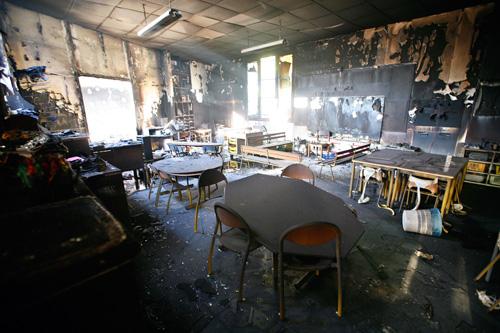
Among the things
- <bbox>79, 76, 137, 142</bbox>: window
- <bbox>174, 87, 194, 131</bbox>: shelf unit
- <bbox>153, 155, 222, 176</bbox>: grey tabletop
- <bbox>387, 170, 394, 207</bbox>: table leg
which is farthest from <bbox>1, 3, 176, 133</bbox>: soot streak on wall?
<bbox>387, 170, 394, 207</bbox>: table leg

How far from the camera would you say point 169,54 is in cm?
884

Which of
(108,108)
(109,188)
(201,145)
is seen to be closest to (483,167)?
(201,145)

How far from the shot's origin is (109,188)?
3.06 m

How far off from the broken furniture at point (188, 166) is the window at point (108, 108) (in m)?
3.77

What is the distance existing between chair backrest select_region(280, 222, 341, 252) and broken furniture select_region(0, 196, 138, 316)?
1.09 m

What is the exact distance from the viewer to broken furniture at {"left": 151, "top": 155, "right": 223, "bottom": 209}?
12.5 ft

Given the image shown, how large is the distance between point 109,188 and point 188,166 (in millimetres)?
1357

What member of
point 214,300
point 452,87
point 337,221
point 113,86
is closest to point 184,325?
→ point 214,300

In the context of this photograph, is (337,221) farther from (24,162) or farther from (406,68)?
(406,68)

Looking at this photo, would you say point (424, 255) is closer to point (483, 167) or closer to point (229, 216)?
point (229, 216)

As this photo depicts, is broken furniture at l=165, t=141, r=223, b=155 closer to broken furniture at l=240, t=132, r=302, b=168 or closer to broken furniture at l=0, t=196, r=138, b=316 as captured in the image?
broken furniture at l=240, t=132, r=302, b=168

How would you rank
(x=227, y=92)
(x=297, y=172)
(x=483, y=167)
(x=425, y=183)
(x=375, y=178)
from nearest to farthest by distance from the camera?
(x=297, y=172) < (x=425, y=183) < (x=375, y=178) < (x=483, y=167) < (x=227, y=92)

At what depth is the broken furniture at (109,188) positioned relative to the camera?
2941mm

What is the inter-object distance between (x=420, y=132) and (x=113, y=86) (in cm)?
917
